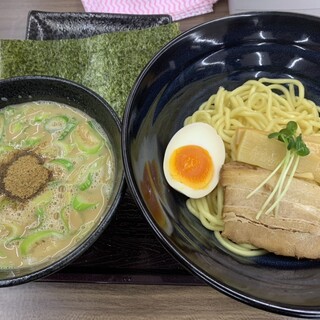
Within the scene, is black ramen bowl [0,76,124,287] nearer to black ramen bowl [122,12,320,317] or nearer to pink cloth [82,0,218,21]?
black ramen bowl [122,12,320,317]

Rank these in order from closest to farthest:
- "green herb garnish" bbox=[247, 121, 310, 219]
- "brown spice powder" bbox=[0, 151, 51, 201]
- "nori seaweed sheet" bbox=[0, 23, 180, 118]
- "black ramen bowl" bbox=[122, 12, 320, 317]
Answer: "black ramen bowl" bbox=[122, 12, 320, 317] → "green herb garnish" bbox=[247, 121, 310, 219] → "brown spice powder" bbox=[0, 151, 51, 201] → "nori seaweed sheet" bbox=[0, 23, 180, 118]

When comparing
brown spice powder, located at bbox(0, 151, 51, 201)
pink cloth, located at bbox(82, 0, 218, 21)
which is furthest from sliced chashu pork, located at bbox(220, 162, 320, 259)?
pink cloth, located at bbox(82, 0, 218, 21)

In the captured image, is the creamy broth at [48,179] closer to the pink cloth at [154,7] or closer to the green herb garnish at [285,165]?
the green herb garnish at [285,165]

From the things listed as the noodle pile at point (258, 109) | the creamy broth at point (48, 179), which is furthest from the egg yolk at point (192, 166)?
the creamy broth at point (48, 179)

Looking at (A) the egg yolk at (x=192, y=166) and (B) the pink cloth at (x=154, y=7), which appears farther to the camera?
(B) the pink cloth at (x=154, y=7)

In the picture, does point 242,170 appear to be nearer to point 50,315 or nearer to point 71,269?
point 71,269
